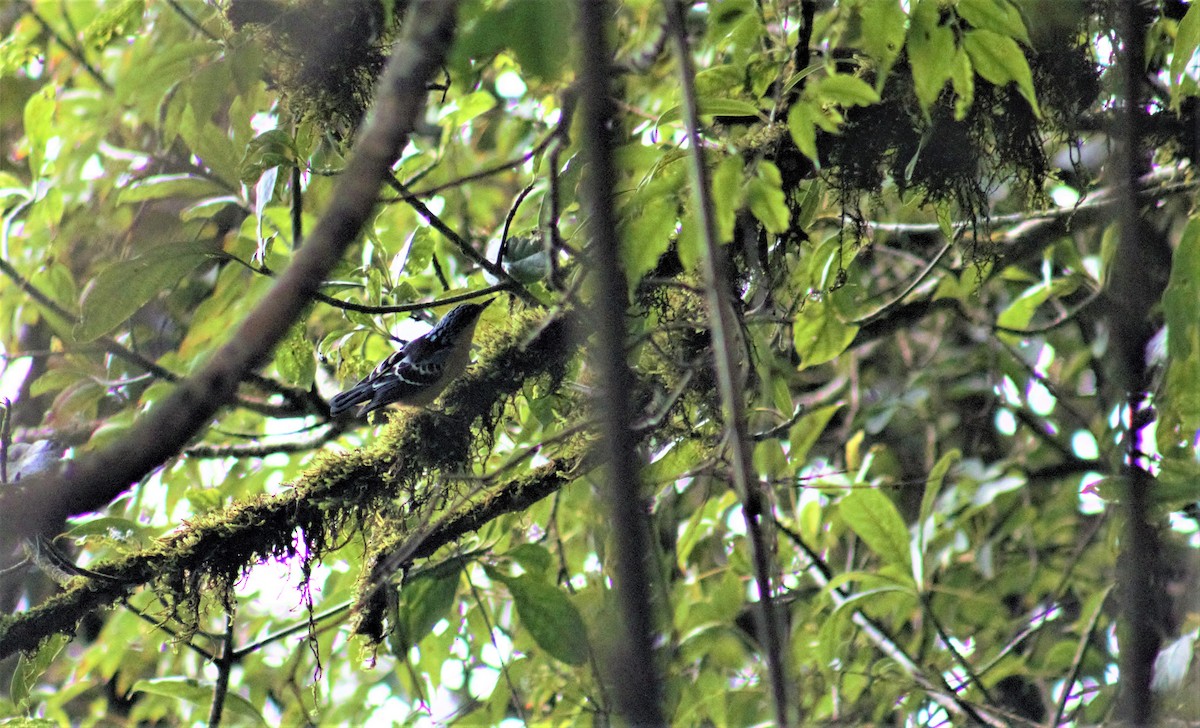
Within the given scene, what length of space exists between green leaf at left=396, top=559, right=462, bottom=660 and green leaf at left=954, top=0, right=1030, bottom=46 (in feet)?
6.10

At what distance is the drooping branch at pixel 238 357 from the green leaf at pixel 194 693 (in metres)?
2.45

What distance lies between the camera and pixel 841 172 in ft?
8.63

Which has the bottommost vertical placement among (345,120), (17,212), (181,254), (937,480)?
(937,480)

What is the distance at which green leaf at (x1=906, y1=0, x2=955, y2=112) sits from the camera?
6.32 ft

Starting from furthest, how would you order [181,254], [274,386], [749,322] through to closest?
1. [274,386]
2. [749,322]
3. [181,254]

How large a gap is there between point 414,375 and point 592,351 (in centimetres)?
115

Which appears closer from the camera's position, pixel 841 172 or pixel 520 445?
pixel 841 172

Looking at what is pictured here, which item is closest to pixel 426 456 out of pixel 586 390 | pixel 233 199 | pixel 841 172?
pixel 586 390

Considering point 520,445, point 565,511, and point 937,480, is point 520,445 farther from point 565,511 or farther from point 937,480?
point 937,480

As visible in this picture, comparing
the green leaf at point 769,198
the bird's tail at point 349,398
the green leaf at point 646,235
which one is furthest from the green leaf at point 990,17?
the bird's tail at point 349,398

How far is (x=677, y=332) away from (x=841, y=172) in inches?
22.8

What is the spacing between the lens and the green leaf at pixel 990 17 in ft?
6.21

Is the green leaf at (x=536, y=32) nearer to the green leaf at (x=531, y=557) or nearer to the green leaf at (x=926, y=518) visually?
the green leaf at (x=531, y=557)

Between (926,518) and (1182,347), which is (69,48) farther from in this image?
(1182,347)
